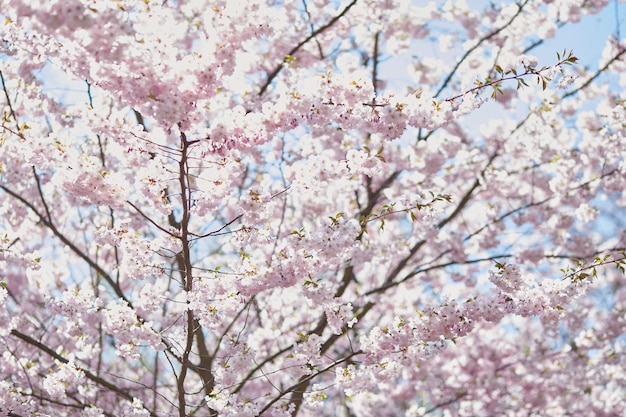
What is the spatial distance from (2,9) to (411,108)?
220cm

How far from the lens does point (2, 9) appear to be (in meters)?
2.74

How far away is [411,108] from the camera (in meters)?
3.61

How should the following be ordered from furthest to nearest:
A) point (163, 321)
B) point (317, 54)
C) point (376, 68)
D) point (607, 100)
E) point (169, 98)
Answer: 1. point (607, 100)
2. point (317, 54)
3. point (376, 68)
4. point (163, 321)
5. point (169, 98)

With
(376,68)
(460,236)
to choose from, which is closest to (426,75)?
(376,68)

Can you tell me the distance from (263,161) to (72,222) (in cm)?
299

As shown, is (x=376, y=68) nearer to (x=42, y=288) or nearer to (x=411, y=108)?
(x=411, y=108)

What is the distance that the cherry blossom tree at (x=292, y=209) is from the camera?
3.44m

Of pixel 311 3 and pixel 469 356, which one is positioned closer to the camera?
pixel 311 3

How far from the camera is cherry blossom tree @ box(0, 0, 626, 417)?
3.44m

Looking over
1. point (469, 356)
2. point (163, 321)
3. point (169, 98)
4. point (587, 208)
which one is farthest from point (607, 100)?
point (169, 98)

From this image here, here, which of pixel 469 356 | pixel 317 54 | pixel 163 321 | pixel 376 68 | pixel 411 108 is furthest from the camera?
pixel 469 356

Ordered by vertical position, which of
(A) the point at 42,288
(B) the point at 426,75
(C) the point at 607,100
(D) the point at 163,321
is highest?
(B) the point at 426,75

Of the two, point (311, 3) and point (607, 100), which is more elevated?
point (311, 3)

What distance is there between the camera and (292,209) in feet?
26.1
